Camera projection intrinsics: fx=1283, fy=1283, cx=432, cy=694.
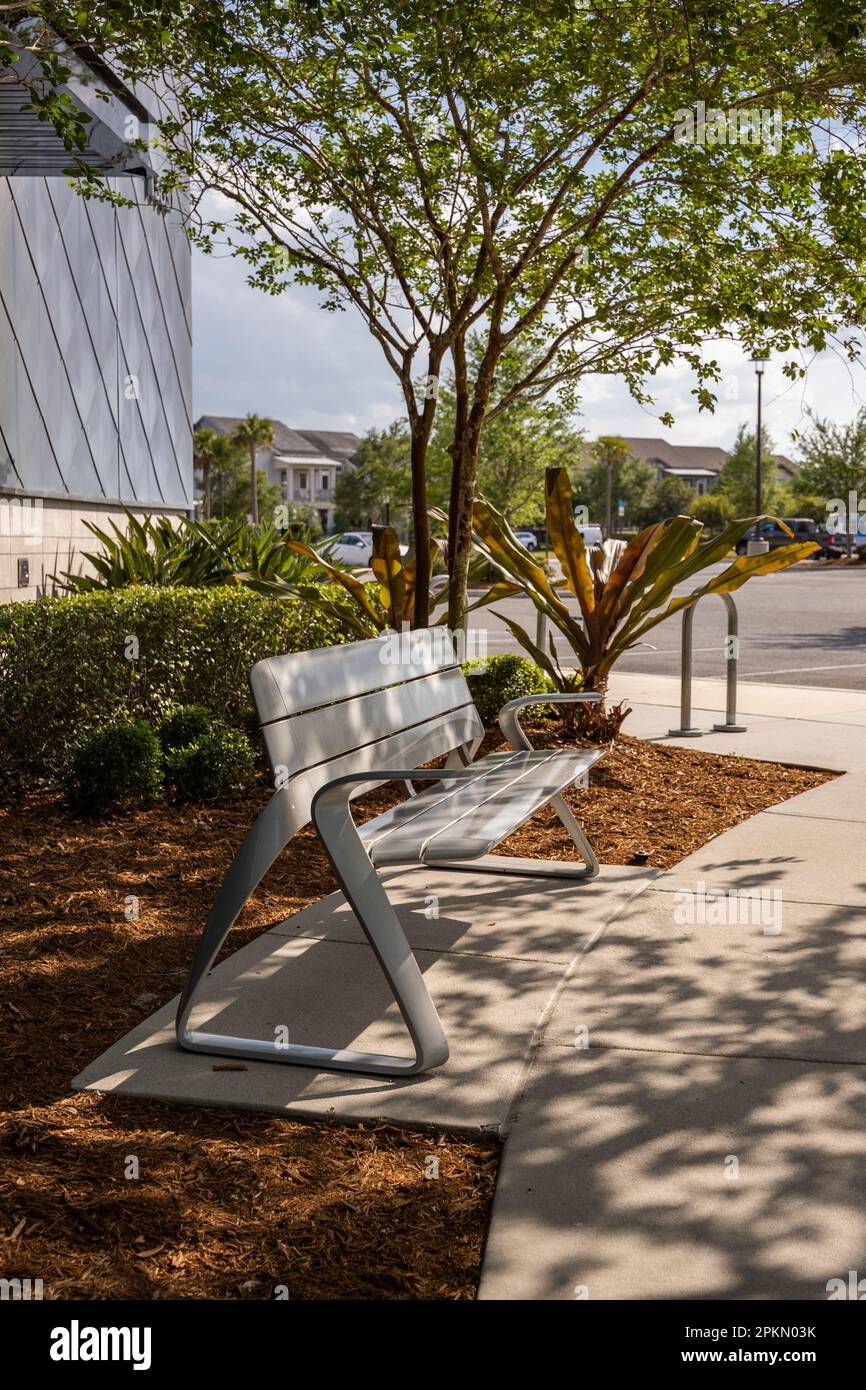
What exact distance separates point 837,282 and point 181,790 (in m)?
4.75

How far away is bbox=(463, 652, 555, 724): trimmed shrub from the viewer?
28.0ft

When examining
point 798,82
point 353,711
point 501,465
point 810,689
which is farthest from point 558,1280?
point 501,465

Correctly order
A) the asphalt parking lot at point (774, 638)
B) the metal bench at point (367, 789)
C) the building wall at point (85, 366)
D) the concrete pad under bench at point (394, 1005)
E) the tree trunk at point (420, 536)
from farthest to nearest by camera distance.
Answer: the asphalt parking lot at point (774, 638) → the building wall at point (85, 366) → the tree trunk at point (420, 536) → the metal bench at point (367, 789) → the concrete pad under bench at point (394, 1005)

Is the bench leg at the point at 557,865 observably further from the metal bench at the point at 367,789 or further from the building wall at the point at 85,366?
the building wall at the point at 85,366

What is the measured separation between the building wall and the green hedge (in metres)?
3.21

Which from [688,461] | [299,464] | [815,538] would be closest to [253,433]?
[299,464]

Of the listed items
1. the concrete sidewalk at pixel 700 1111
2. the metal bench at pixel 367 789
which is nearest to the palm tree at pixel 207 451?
the metal bench at pixel 367 789

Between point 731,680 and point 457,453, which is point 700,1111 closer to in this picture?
point 457,453

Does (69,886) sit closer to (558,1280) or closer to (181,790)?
(181,790)

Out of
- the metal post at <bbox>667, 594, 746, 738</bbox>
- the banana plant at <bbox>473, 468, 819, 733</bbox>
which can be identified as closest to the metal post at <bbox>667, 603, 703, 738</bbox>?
the metal post at <bbox>667, 594, 746, 738</bbox>

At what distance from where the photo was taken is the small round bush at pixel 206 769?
6.82 m

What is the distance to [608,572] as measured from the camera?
8.19 m

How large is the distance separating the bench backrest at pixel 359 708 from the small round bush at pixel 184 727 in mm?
1833

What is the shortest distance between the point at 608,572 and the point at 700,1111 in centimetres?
520
